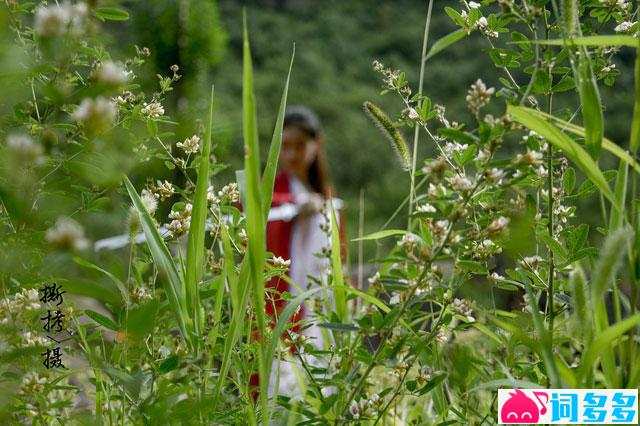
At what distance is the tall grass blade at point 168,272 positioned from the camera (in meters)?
0.66

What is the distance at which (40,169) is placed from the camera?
66cm

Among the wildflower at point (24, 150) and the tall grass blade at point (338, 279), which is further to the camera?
the tall grass blade at point (338, 279)

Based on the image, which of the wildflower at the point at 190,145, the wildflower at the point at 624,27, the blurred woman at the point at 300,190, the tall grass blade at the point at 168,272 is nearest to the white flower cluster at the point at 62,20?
the tall grass blade at the point at 168,272

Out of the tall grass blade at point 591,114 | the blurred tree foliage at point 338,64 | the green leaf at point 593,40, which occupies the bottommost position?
the tall grass blade at point 591,114

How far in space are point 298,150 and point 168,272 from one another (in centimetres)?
336

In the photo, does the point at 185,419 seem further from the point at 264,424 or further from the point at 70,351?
the point at 70,351

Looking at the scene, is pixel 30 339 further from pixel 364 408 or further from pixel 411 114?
pixel 411 114

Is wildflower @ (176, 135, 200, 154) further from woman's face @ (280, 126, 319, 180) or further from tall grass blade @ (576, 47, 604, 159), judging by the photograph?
woman's face @ (280, 126, 319, 180)

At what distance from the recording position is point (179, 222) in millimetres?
757

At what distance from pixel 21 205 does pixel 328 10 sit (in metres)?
14.8

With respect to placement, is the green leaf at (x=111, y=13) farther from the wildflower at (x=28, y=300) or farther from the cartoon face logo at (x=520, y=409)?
the cartoon face logo at (x=520, y=409)

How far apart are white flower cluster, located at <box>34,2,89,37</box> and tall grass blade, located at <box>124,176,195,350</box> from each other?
0.18 meters

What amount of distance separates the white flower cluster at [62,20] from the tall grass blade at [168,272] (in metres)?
0.18

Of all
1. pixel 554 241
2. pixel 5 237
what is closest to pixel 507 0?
pixel 554 241
